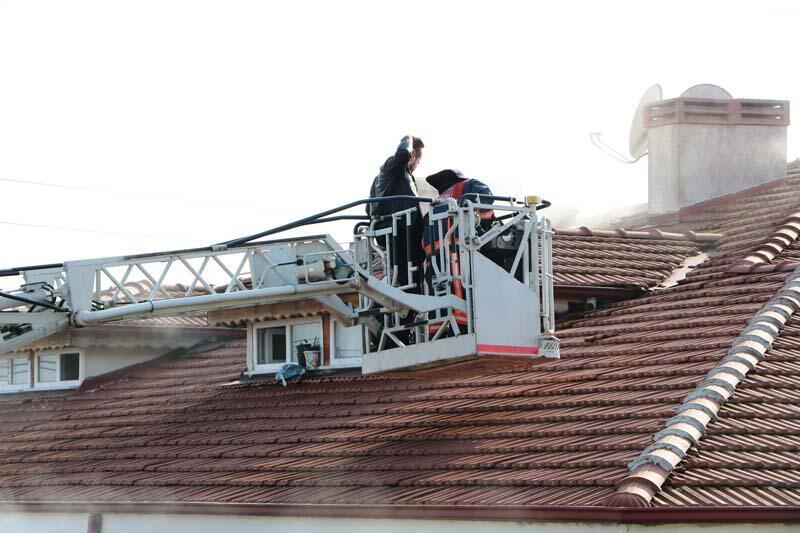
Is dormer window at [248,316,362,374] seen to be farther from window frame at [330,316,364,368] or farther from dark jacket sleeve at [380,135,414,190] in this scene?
dark jacket sleeve at [380,135,414,190]

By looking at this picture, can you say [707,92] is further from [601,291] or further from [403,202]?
[403,202]

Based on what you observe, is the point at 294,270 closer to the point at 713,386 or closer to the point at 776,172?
the point at 713,386

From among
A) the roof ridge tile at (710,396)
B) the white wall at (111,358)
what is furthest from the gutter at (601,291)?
the white wall at (111,358)

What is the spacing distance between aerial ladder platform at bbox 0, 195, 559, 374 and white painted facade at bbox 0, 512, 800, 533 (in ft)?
6.26

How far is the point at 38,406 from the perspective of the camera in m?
20.7

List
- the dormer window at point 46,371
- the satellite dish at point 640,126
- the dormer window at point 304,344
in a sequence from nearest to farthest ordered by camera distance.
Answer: the dormer window at point 304,344 → the dormer window at point 46,371 → the satellite dish at point 640,126

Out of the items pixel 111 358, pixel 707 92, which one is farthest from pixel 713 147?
pixel 111 358

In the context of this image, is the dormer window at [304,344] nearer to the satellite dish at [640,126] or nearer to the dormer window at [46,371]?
the dormer window at [46,371]

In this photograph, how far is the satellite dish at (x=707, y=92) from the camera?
21719 millimetres

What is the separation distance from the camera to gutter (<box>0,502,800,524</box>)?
9.40 meters

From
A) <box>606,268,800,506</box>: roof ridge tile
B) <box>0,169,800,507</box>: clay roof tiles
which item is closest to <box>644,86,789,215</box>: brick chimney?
<box>0,169,800,507</box>: clay roof tiles

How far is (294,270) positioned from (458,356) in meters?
2.04

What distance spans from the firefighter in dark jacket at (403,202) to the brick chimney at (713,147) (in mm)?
8768

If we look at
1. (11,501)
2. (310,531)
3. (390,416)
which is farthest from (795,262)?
A: (11,501)
